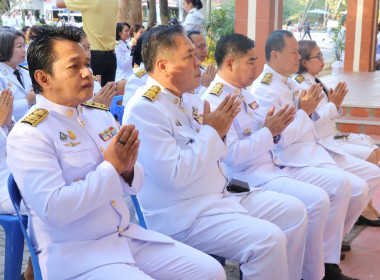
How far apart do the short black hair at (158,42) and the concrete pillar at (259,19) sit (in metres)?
6.15

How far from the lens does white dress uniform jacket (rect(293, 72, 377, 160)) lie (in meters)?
3.82

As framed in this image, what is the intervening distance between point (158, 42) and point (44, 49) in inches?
27.2

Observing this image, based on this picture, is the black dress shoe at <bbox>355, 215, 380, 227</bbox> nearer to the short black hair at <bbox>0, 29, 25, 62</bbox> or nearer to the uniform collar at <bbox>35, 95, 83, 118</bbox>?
the uniform collar at <bbox>35, 95, 83, 118</bbox>

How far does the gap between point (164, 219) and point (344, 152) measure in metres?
1.82

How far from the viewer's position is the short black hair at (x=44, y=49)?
6.85ft

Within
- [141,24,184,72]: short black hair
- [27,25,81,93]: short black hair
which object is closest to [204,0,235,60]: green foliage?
[141,24,184,72]: short black hair

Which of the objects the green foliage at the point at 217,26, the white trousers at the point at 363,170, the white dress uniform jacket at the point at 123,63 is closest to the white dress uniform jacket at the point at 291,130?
the white trousers at the point at 363,170

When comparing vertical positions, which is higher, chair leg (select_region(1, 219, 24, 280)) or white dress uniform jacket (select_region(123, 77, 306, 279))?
white dress uniform jacket (select_region(123, 77, 306, 279))

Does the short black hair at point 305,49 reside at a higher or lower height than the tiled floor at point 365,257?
higher

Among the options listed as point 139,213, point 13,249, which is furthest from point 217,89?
point 13,249

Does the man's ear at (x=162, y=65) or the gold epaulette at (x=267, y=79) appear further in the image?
the gold epaulette at (x=267, y=79)

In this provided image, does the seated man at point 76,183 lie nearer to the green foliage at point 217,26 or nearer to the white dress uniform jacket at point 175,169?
the white dress uniform jacket at point 175,169

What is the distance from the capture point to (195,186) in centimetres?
245

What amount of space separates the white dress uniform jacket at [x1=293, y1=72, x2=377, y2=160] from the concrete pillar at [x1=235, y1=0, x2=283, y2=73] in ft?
15.2
